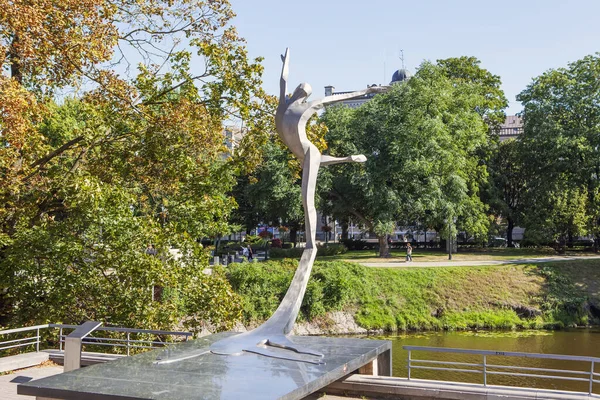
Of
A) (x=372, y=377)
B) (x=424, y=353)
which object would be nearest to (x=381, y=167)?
(x=424, y=353)

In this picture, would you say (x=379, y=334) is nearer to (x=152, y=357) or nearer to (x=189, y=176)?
(x=189, y=176)

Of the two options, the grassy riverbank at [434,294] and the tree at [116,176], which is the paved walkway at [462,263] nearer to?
the grassy riverbank at [434,294]

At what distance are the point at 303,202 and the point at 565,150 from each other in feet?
111

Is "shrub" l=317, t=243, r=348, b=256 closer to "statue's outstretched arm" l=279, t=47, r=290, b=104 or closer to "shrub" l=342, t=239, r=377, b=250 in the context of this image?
"shrub" l=342, t=239, r=377, b=250

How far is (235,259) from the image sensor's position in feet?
129

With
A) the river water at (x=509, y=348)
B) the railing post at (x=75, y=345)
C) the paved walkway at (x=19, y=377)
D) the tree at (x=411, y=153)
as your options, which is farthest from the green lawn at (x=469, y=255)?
the railing post at (x=75, y=345)

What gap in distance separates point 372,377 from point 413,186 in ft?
89.3

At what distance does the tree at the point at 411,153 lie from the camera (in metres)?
37.0

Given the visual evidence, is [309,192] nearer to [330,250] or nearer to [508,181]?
[330,250]

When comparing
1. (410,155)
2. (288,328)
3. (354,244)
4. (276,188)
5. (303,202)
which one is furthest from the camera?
(354,244)

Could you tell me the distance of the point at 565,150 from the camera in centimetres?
4159

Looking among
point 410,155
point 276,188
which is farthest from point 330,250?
point 410,155

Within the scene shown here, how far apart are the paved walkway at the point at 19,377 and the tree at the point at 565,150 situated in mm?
35042

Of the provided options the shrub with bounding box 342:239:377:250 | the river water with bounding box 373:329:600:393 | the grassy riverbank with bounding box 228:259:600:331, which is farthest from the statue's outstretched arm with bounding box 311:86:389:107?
the shrub with bounding box 342:239:377:250
